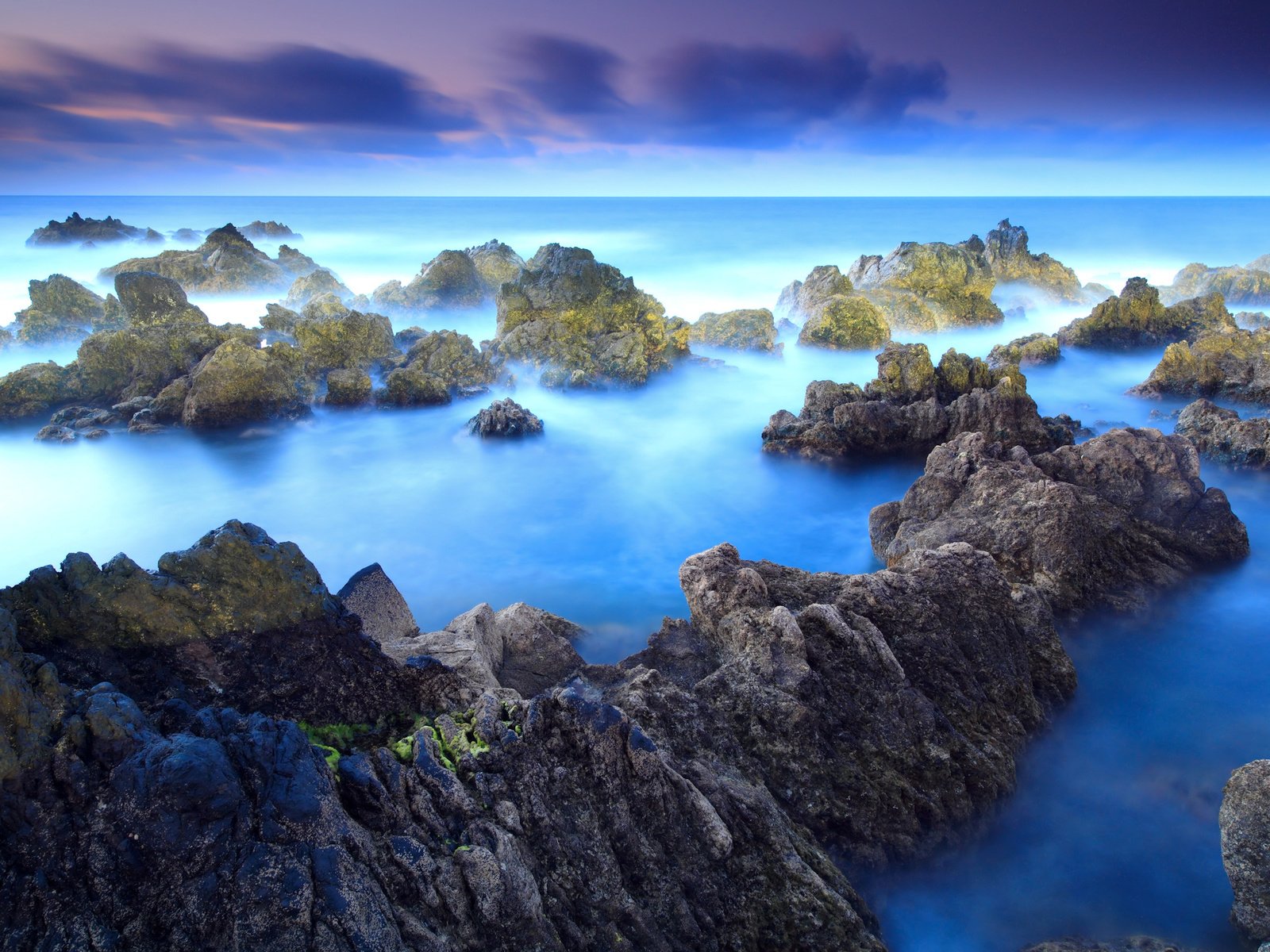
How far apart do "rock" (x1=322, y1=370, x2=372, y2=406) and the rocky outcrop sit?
1354 cm

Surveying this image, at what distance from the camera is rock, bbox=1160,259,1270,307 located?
40.5 meters

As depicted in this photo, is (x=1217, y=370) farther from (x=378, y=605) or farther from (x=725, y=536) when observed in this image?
(x=378, y=605)

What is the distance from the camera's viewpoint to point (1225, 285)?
41.5m

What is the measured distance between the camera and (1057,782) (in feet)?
26.9

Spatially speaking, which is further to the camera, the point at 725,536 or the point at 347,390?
the point at 347,390

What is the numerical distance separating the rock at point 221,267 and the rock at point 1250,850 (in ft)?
152

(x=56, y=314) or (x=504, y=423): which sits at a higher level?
(x=56, y=314)

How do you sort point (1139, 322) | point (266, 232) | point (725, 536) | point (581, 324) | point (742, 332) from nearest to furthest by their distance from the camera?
point (725, 536) → point (581, 324) → point (1139, 322) → point (742, 332) → point (266, 232)

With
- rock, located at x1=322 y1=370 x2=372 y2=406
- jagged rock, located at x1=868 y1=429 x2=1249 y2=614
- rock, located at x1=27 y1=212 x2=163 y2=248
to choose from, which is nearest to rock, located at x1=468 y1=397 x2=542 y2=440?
rock, located at x1=322 y1=370 x2=372 y2=406

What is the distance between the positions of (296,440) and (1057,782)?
20.8 meters

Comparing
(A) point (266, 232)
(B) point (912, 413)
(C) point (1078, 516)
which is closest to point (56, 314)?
(B) point (912, 413)

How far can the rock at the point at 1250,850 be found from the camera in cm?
602

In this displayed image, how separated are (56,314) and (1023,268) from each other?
49.2m

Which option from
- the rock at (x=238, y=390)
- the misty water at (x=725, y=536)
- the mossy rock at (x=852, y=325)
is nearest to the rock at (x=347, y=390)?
the misty water at (x=725, y=536)
